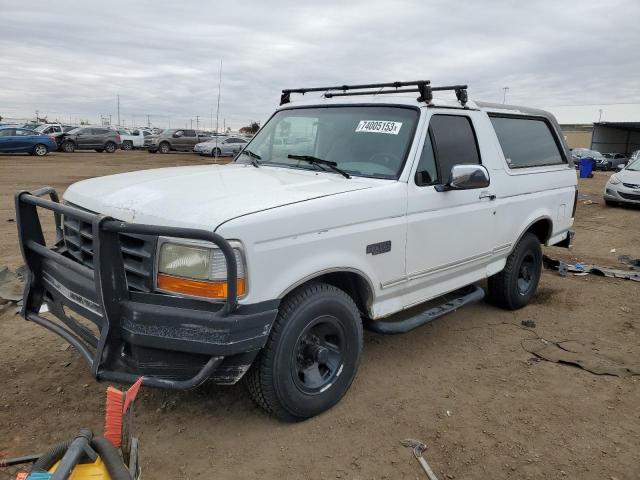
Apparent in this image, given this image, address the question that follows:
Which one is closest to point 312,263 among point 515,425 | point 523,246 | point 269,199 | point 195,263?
point 269,199

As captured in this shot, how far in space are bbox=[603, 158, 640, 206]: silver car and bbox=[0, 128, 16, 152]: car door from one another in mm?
25642

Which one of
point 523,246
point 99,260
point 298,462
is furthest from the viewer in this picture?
point 523,246

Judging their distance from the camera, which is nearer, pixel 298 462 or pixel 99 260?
pixel 99 260

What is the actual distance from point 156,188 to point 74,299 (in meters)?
0.81

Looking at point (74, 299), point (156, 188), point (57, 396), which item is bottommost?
point (57, 396)

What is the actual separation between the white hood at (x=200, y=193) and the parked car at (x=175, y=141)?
100 feet

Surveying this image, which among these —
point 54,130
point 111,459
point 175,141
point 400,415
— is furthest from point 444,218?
point 54,130

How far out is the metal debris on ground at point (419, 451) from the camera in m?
2.86

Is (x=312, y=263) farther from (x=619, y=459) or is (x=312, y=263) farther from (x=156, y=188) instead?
(x=619, y=459)

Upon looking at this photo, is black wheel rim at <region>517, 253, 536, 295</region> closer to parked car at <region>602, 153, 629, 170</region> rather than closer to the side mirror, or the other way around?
the side mirror

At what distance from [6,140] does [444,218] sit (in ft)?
89.0

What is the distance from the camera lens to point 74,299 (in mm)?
3121

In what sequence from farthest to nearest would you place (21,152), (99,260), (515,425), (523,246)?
1. (21,152)
2. (523,246)
3. (515,425)
4. (99,260)

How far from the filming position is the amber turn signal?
267 centimetres
